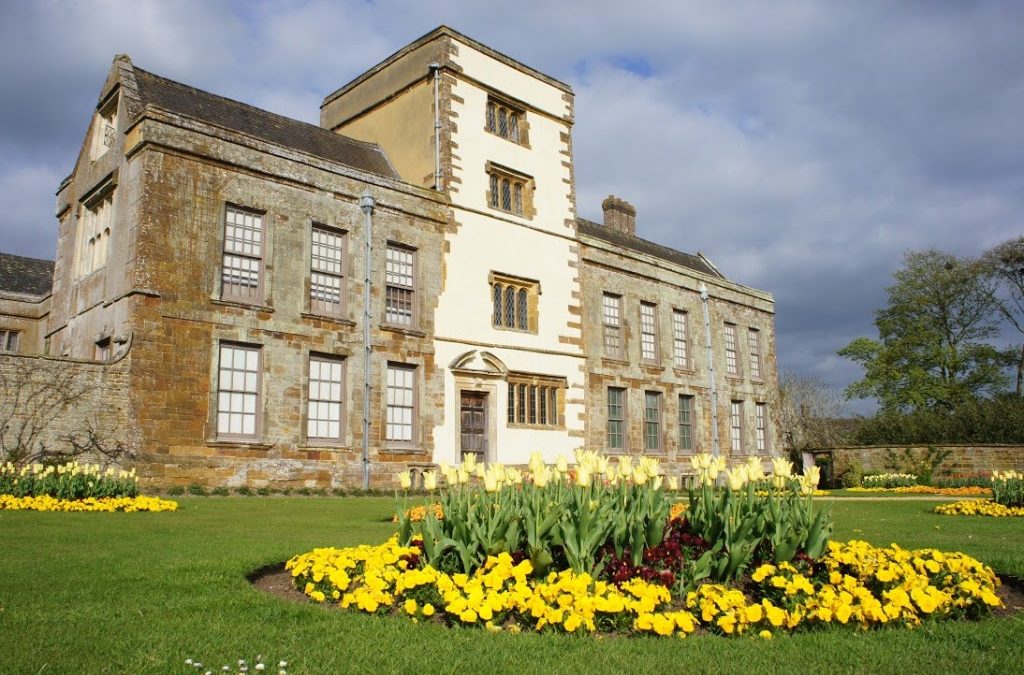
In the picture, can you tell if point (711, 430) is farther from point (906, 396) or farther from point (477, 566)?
point (477, 566)

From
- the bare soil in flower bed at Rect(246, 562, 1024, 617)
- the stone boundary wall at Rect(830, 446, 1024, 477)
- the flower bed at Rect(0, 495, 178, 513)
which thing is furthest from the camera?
the stone boundary wall at Rect(830, 446, 1024, 477)

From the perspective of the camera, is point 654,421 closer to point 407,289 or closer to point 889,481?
point 889,481

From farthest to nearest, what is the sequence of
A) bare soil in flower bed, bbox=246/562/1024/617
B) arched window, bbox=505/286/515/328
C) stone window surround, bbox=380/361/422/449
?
arched window, bbox=505/286/515/328
stone window surround, bbox=380/361/422/449
bare soil in flower bed, bbox=246/562/1024/617

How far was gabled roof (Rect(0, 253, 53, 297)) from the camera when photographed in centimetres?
3155

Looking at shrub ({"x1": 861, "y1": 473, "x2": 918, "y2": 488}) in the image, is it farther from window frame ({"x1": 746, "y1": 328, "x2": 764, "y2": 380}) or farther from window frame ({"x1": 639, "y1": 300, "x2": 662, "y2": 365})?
window frame ({"x1": 639, "y1": 300, "x2": 662, "y2": 365})

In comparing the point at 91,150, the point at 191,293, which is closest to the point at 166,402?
the point at 191,293

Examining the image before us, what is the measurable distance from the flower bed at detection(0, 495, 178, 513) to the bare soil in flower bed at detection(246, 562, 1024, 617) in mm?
6709

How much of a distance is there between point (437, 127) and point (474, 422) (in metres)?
9.26

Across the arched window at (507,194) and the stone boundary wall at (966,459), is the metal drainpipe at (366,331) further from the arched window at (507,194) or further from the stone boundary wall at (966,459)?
the stone boundary wall at (966,459)

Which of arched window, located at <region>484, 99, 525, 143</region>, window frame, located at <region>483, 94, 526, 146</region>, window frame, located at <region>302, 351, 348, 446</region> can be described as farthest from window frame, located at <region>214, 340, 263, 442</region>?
arched window, located at <region>484, 99, 525, 143</region>

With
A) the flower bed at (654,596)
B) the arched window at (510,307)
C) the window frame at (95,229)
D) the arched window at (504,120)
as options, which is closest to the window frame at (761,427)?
the arched window at (510,307)

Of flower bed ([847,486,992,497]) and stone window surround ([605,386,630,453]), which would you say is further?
stone window surround ([605,386,630,453])

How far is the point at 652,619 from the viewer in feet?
17.2

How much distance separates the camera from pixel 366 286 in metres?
21.5
